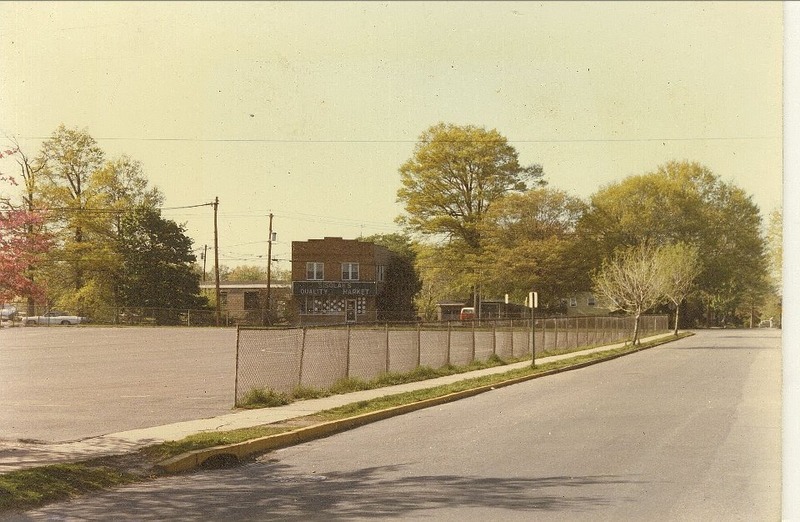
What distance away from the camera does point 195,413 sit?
15.9m

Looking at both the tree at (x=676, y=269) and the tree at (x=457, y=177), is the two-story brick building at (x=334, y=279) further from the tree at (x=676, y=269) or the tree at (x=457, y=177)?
the tree at (x=676, y=269)

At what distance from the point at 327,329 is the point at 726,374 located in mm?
12351

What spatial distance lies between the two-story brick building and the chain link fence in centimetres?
2063

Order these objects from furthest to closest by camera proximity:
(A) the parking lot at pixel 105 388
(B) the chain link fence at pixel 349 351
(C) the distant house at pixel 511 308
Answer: (C) the distant house at pixel 511 308 < (B) the chain link fence at pixel 349 351 < (A) the parking lot at pixel 105 388

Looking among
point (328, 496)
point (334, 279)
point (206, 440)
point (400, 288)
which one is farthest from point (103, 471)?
point (400, 288)

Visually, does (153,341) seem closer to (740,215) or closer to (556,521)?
(556,521)

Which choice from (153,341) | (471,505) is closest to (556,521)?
(471,505)

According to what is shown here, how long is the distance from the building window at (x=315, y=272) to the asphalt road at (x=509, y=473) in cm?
5092

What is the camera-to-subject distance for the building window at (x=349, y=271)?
68.9 metres

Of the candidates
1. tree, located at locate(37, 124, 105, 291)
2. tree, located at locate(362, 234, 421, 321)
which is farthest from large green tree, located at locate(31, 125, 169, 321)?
tree, located at locate(362, 234, 421, 321)

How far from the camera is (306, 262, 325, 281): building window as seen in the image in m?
68.0

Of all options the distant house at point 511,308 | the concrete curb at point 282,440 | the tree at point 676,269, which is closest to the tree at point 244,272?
the distant house at point 511,308

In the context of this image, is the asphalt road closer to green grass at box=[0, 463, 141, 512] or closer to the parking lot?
green grass at box=[0, 463, 141, 512]

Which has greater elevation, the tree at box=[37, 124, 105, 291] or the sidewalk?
the tree at box=[37, 124, 105, 291]
